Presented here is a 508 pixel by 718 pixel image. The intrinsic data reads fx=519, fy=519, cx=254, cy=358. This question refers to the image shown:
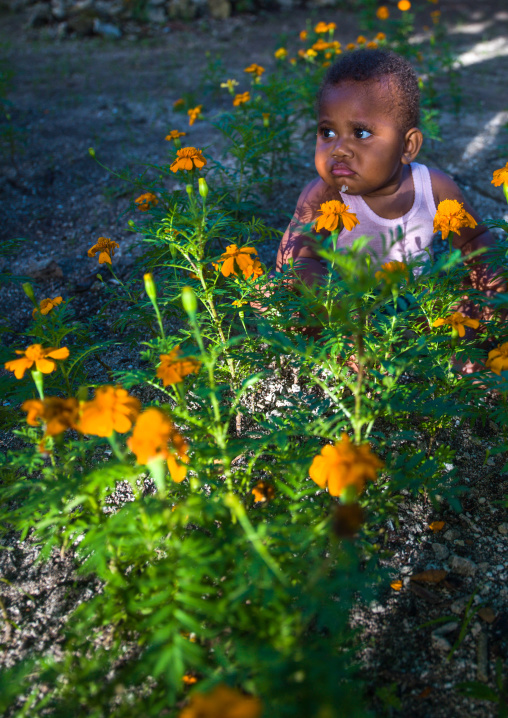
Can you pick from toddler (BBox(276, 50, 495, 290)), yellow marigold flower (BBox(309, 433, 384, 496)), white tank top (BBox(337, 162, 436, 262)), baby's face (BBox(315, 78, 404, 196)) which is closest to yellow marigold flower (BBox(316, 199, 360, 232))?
toddler (BBox(276, 50, 495, 290))

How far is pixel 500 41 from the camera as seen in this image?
272 inches

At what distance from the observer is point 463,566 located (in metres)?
1.57

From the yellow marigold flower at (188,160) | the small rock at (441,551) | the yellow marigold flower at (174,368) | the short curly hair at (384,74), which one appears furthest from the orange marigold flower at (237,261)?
the small rock at (441,551)

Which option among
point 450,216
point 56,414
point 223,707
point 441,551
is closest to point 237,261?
point 450,216

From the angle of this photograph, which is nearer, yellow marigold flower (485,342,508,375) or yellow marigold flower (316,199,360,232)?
yellow marigold flower (485,342,508,375)

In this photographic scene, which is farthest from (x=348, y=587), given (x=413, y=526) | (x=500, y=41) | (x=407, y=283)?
(x=500, y=41)

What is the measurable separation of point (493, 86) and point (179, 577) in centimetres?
585

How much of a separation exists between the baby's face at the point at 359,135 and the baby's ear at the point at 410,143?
4 centimetres

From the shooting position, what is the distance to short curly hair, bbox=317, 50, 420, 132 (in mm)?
2125

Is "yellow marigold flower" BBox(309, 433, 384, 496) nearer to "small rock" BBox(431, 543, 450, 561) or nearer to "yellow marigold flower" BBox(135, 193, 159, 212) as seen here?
"small rock" BBox(431, 543, 450, 561)

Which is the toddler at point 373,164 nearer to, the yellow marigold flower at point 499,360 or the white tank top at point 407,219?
the white tank top at point 407,219

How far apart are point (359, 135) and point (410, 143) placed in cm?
27

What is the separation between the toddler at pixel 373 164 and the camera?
211cm

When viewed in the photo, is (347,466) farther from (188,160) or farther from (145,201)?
(145,201)
